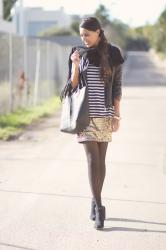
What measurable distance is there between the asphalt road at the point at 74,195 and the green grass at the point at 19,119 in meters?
0.37

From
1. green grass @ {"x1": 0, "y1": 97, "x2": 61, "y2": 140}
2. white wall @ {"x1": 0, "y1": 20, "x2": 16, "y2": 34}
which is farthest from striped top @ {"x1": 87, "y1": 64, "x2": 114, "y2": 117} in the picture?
white wall @ {"x1": 0, "y1": 20, "x2": 16, "y2": 34}

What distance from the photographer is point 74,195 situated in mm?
7094

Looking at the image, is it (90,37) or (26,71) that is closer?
(90,37)

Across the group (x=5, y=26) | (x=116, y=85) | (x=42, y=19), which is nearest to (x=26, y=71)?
(x=116, y=85)

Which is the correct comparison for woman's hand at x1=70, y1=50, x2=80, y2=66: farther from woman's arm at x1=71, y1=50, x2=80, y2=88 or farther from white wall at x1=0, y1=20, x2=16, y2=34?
white wall at x1=0, y1=20, x2=16, y2=34

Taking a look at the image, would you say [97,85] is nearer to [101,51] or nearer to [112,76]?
[112,76]

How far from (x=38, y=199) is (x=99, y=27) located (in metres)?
2.14

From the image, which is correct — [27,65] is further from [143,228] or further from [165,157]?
[143,228]

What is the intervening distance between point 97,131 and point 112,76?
0.50 metres

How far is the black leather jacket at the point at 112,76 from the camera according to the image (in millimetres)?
5703

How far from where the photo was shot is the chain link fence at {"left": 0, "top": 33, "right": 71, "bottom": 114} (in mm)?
15180

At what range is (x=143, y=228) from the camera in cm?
585

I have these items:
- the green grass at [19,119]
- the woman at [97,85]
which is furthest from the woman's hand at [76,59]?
the green grass at [19,119]

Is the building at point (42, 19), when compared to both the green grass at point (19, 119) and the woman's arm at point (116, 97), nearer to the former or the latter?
the green grass at point (19, 119)
